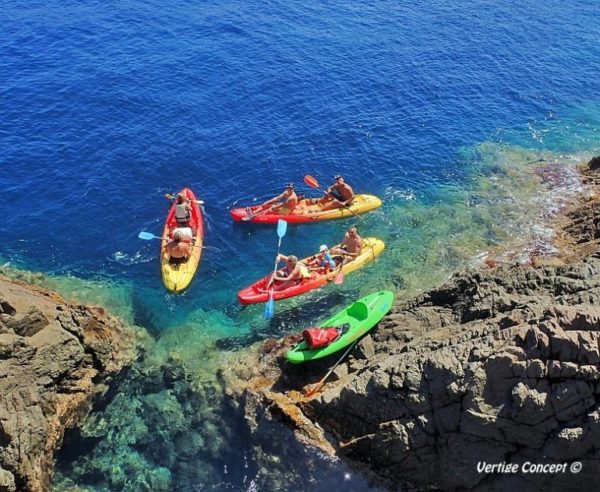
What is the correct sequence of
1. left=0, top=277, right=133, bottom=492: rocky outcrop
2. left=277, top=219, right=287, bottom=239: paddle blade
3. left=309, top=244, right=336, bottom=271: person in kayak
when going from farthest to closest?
left=277, top=219, right=287, bottom=239: paddle blade < left=309, top=244, right=336, bottom=271: person in kayak < left=0, top=277, right=133, bottom=492: rocky outcrop

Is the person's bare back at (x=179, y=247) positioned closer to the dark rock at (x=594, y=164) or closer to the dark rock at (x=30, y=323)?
the dark rock at (x=30, y=323)

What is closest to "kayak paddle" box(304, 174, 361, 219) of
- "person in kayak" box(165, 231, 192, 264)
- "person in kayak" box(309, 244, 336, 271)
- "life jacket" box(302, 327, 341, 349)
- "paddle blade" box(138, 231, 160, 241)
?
"person in kayak" box(309, 244, 336, 271)

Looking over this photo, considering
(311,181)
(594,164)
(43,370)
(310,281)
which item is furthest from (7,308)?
(594,164)

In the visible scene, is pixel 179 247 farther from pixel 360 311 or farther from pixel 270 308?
pixel 360 311

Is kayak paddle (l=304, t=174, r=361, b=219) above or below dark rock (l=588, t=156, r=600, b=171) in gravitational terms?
below

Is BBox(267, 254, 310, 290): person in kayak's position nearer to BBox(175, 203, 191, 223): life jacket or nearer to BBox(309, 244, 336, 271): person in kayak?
BBox(309, 244, 336, 271): person in kayak

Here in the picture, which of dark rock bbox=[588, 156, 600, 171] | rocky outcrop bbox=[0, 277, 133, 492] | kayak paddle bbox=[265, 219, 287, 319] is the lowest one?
rocky outcrop bbox=[0, 277, 133, 492]

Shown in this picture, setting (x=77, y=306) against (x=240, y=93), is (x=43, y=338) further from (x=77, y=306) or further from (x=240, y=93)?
(x=240, y=93)
